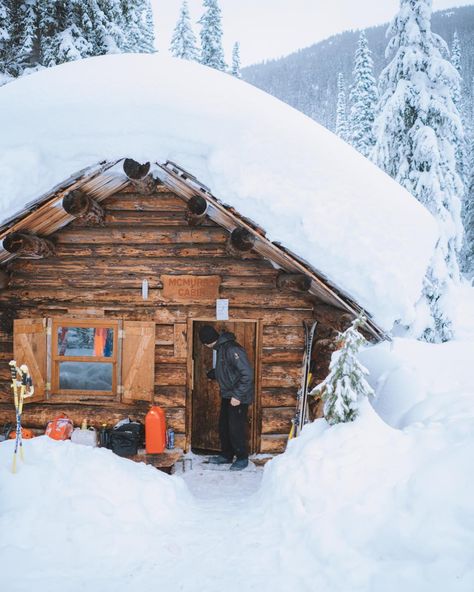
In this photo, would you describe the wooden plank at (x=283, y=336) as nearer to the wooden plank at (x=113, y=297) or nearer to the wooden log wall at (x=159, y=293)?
the wooden log wall at (x=159, y=293)

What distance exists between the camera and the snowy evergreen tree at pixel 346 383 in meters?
4.36

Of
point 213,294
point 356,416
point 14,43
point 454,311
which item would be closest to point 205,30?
point 14,43

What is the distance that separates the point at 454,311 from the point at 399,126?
6446 millimetres

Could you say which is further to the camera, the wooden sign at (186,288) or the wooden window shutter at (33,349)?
the wooden sign at (186,288)

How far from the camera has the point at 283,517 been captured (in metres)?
4.00

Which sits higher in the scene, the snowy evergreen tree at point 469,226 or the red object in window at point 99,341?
the snowy evergreen tree at point 469,226

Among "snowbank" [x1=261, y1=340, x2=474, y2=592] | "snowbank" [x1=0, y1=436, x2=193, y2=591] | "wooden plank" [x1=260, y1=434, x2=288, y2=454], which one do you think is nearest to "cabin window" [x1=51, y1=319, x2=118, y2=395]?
"snowbank" [x1=0, y1=436, x2=193, y2=591]

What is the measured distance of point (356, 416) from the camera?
4.41 metres

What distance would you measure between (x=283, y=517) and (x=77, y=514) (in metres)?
2.09

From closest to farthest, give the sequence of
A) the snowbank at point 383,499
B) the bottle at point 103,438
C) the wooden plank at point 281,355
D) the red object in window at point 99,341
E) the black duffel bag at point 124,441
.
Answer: the snowbank at point 383,499 < the black duffel bag at point 124,441 < the bottle at point 103,438 < the wooden plank at point 281,355 < the red object in window at point 99,341

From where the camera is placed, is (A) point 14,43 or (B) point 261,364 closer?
(B) point 261,364

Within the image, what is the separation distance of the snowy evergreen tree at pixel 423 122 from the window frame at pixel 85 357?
10.0 m

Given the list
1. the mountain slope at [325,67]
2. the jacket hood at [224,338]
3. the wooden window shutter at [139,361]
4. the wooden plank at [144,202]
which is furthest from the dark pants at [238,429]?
the mountain slope at [325,67]

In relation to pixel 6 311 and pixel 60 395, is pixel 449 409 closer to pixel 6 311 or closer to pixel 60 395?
pixel 60 395
